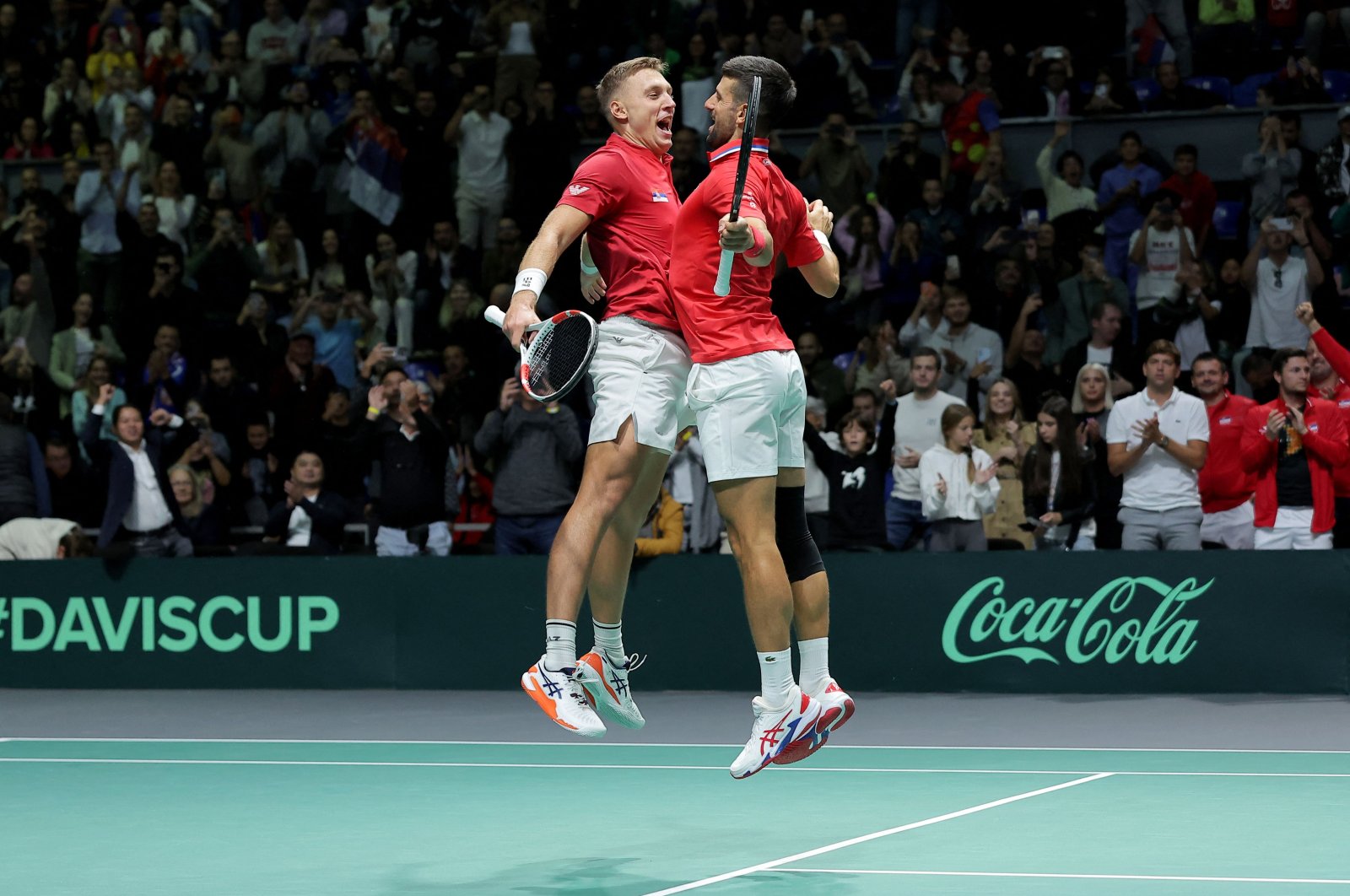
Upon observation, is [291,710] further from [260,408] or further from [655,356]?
[655,356]

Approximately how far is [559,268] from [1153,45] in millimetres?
5894

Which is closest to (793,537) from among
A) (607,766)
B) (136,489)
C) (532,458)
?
(607,766)

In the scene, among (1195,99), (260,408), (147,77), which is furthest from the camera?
(147,77)

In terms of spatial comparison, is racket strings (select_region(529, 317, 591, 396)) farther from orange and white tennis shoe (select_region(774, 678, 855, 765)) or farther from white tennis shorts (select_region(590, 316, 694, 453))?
orange and white tennis shoe (select_region(774, 678, 855, 765))

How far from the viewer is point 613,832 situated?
707 cm

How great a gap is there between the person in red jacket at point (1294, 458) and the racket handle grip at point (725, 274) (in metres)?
6.65

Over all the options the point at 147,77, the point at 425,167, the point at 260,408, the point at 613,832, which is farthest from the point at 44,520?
the point at 613,832

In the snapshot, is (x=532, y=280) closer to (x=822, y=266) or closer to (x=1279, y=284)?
(x=822, y=266)

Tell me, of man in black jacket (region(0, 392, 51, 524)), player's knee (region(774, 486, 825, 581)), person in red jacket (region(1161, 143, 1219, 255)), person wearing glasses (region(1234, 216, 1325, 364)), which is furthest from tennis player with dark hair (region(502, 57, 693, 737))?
person in red jacket (region(1161, 143, 1219, 255))

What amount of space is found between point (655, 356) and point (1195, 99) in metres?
11.7

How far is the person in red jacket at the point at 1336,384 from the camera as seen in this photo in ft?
40.3

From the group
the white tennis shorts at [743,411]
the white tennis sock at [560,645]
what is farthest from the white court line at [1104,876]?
the white tennis shorts at [743,411]

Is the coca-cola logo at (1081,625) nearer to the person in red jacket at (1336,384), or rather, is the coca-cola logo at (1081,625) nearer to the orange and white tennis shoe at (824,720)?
the person in red jacket at (1336,384)

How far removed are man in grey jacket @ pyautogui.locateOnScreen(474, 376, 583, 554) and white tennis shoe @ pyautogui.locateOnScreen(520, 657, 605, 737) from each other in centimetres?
674
